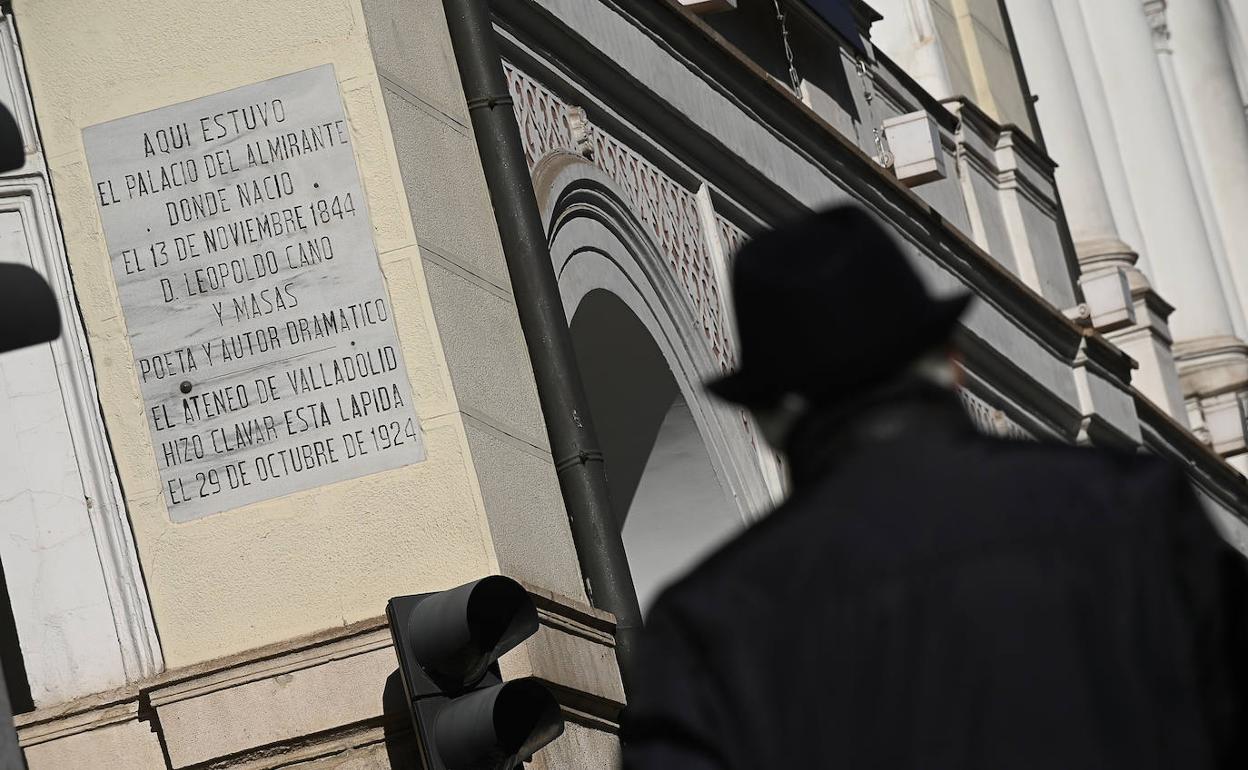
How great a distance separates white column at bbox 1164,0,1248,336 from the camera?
3119cm

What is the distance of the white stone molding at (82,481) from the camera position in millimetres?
8125

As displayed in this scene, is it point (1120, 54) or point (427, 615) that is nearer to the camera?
point (427, 615)

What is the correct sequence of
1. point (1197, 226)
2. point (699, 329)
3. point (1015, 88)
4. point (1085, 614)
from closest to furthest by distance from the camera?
point (1085, 614) → point (699, 329) → point (1015, 88) → point (1197, 226)

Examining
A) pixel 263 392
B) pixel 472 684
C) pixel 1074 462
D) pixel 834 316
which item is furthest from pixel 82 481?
pixel 1074 462

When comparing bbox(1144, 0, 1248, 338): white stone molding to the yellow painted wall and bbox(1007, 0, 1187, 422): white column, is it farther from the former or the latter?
the yellow painted wall

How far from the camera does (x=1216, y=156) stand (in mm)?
31266

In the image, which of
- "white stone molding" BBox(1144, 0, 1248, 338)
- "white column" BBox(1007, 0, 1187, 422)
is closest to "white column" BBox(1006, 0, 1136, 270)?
"white column" BBox(1007, 0, 1187, 422)

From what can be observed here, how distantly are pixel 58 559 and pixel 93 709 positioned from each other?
51 cm

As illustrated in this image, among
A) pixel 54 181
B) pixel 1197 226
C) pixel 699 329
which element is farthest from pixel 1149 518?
pixel 1197 226

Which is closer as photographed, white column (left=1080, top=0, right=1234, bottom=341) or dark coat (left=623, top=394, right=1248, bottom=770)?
dark coat (left=623, top=394, right=1248, bottom=770)

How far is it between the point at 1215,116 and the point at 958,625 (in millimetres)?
29833

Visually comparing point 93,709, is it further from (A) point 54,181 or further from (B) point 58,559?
(A) point 54,181

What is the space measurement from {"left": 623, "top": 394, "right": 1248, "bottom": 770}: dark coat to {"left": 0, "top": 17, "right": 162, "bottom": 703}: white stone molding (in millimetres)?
5420

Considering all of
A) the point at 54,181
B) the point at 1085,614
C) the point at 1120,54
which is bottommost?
the point at 1085,614
